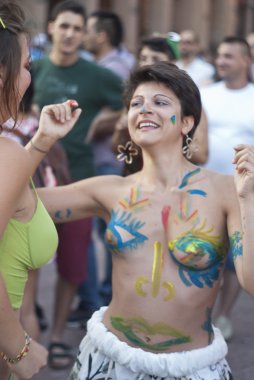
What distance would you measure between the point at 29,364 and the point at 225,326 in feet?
10.1

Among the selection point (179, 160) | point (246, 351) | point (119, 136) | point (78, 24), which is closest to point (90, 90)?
point (78, 24)

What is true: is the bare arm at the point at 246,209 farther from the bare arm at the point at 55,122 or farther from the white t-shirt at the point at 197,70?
the white t-shirt at the point at 197,70

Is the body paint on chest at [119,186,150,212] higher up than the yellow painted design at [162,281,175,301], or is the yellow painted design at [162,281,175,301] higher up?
the body paint on chest at [119,186,150,212]

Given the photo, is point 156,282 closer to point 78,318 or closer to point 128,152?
point 128,152

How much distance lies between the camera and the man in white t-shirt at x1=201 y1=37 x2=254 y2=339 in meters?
5.39

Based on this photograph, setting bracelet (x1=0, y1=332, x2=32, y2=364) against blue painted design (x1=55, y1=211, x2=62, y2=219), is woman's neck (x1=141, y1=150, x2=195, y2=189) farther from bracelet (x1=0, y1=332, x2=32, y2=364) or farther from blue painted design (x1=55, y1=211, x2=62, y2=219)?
bracelet (x1=0, y1=332, x2=32, y2=364)

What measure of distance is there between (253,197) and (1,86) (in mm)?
951

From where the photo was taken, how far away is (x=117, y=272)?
9.95 feet

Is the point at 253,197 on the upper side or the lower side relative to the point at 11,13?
lower

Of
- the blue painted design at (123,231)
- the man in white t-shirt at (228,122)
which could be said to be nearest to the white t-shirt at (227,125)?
the man in white t-shirt at (228,122)

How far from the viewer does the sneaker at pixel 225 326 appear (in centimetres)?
533

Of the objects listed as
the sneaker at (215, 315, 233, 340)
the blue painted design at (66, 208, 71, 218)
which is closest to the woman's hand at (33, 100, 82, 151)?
the blue painted design at (66, 208, 71, 218)

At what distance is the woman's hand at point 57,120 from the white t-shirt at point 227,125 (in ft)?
8.61

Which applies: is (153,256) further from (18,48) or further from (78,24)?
(78,24)
